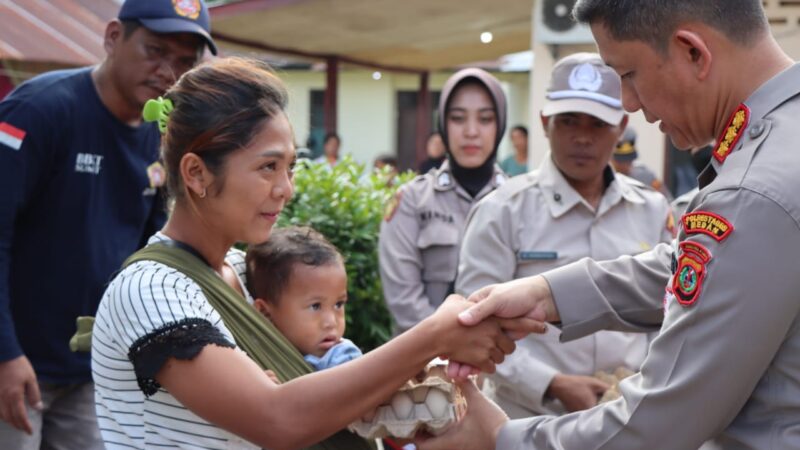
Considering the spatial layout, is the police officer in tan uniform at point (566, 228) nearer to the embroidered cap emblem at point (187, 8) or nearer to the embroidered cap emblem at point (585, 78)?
the embroidered cap emblem at point (585, 78)

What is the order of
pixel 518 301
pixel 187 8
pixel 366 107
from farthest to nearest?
pixel 366 107
pixel 187 8
pixel 518 301

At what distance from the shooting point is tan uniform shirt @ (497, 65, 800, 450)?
1.72 meters

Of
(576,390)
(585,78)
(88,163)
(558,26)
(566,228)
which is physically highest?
(558,26)

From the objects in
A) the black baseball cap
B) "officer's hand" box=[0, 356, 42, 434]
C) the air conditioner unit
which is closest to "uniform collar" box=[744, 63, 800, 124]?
the black baseball cap

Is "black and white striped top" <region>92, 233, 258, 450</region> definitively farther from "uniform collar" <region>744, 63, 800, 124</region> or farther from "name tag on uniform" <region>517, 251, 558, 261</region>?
"name tag on uniform" <region>517, 251, 558, 261</region>

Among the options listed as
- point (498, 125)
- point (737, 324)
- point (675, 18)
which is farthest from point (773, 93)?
point (498, 125)

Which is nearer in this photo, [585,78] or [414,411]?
[414,411]

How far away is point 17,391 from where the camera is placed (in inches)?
121

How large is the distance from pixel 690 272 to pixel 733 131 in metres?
0.32

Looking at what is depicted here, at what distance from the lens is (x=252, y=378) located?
6.73 ft

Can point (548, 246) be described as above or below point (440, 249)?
above

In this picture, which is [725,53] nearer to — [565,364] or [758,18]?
[758,18]

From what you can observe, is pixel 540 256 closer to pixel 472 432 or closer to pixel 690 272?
pixel 472 432

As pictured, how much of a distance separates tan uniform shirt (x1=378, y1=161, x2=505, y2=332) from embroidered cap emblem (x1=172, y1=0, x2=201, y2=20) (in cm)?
151
